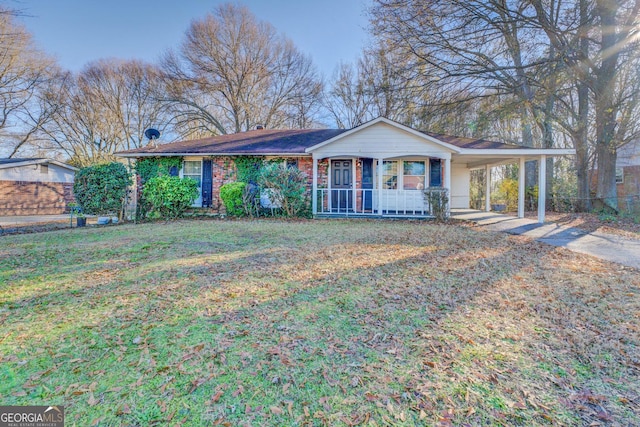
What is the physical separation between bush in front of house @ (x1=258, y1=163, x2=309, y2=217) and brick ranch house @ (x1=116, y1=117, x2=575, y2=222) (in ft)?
2.29

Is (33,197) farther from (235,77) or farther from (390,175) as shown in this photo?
(390,175)

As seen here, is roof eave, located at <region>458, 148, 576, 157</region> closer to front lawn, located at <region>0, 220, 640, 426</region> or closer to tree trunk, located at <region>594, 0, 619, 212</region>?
tree trunk, located at <region>594, 0, 619, 212</region>

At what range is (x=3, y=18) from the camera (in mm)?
6172

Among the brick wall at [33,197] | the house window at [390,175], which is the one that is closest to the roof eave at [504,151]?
the house window at [390,175]

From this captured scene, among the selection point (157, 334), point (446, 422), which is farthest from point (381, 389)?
point (157, 334)

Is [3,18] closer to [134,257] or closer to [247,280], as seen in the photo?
[134,257]

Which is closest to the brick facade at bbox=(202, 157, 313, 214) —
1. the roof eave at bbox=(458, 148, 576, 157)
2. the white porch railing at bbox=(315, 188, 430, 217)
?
the white porch railing at bbox=(315, 188, 430, 217)

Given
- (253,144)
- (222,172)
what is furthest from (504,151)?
(222,172)

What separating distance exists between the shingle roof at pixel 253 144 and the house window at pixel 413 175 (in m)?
3.64

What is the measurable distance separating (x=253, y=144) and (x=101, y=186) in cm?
556

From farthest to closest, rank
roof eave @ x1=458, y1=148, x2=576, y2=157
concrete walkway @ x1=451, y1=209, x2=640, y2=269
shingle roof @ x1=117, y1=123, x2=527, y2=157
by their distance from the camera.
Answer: shingle roof @ x1=117, y1=123, x2=527, y2=157 < roof eave @ x1=458, y1=148, x2=576, y2=157 < concrete walkway @ x1=451, y1=209, x2=640, y2=269

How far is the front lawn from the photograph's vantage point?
1868 mm

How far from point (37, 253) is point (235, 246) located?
335 cm

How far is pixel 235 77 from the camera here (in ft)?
73.2
